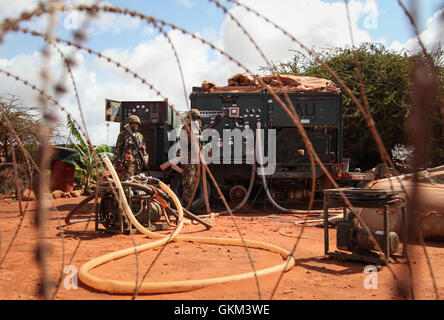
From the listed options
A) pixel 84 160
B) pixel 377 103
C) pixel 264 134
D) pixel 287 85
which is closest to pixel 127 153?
pixel 264 134

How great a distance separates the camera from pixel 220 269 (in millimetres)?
3918

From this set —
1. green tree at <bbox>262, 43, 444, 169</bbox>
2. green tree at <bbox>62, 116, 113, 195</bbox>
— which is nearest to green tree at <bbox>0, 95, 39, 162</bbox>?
green tree at <bbox>62, 116, 113, 195</bbox>

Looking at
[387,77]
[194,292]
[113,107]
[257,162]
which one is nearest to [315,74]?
[387,77]

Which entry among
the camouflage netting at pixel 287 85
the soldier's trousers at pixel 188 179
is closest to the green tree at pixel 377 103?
the camouflage netting at pixel 287 85

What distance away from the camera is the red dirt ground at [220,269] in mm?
3025

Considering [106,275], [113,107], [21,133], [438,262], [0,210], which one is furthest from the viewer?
[21,133]

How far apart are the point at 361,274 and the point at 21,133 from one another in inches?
448

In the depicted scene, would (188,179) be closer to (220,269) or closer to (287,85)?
(287,85)

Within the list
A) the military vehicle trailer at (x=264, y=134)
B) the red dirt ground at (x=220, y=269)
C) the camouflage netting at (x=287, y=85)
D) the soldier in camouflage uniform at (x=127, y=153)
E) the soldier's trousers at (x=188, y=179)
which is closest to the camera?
the red dirt ground at (x=220, y=269)

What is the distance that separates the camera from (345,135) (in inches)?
601

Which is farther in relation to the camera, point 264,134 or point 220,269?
point 264,134

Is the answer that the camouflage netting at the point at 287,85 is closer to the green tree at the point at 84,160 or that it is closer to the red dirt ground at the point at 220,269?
the red dirt ground at the point at 220,269

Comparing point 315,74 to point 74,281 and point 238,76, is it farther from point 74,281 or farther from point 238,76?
point 74,281

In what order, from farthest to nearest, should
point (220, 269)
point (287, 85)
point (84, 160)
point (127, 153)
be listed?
point (84, 160) → point (287, 85) → point (127, 153) → point (220, 269)
